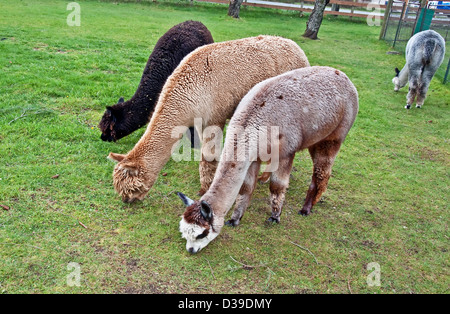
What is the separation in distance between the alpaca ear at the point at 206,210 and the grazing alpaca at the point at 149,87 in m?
2.99

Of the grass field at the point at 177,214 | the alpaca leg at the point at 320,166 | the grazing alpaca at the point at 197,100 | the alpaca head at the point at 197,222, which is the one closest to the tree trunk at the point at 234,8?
the grass field at the point at 177,214

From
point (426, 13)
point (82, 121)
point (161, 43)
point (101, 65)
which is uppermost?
point (426, 13)

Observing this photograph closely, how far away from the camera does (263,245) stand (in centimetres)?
457

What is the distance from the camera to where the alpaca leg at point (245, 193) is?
4.56m

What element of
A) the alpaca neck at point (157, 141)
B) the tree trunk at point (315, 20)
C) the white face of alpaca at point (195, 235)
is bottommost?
the white face of alpaca at point (195, 235)

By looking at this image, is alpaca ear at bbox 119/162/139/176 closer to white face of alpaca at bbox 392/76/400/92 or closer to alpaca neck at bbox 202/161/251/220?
alpaca neck at bbox 202/161/251/220

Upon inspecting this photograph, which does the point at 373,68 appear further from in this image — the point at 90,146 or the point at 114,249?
the point at 114,249

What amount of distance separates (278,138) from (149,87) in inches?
113

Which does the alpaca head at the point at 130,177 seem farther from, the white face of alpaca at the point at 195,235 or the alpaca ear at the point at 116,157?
the white face of alpaca at the point at 195,235

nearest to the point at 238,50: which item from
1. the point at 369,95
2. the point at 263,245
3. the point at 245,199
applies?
the point at 245,199

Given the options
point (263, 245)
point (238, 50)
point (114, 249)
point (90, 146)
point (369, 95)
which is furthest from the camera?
point (369, 95)

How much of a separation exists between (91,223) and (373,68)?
42.5 feet

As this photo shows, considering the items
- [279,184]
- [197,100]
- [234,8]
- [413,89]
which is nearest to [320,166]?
[279,184]

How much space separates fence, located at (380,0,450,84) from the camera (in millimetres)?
12859
